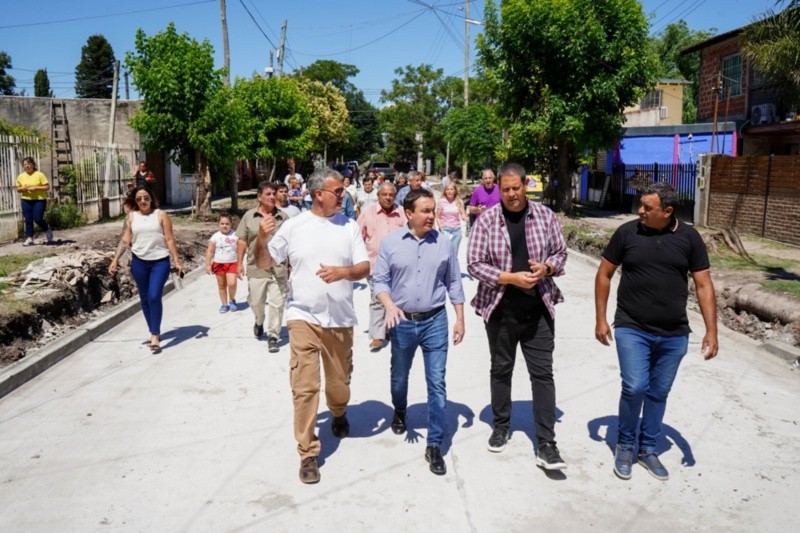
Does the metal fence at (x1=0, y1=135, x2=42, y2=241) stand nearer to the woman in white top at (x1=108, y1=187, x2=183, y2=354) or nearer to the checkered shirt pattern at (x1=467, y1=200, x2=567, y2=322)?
the woman in white top at (x1=108, y1=187, x2=183, y2=354)

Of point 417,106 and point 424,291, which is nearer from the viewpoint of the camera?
point 424,291

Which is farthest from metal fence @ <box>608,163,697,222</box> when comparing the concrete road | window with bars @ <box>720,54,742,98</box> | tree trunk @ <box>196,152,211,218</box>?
the concrete road

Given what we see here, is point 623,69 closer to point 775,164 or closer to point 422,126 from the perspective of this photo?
Answer: point 775,164

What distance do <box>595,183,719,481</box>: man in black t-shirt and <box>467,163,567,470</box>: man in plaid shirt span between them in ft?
1.35

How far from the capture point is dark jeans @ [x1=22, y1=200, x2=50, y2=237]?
1394cm

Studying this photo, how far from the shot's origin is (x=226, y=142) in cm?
2114

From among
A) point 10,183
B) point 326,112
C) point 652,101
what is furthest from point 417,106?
point 10,183

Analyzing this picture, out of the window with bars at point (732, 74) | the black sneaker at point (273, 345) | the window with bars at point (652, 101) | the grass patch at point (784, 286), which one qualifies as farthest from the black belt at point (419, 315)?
the window with bars at point (652, 101)

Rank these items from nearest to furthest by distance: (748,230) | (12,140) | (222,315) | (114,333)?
1. (114,333)
2. (222,315)
3. (12,140)
4. (748,230)

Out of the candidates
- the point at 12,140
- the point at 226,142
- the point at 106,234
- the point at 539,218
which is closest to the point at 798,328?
the point at 539,218

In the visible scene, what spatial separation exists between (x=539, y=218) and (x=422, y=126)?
65.9 meters

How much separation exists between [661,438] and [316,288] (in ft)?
9.04

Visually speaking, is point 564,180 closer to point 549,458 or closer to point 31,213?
point 31,213

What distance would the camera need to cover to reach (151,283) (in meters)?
7.80
